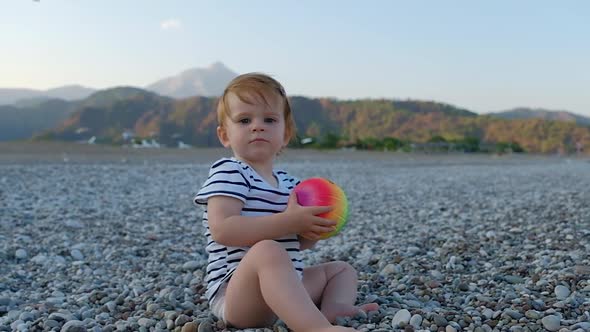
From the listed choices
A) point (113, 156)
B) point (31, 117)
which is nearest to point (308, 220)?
point (113, 156)

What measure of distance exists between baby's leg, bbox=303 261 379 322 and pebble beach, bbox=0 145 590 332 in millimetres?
119

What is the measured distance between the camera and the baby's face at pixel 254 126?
2846mm

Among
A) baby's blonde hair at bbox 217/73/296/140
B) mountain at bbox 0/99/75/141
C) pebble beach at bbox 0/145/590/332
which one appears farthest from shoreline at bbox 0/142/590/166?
mountain at bbox 0/99/75/141

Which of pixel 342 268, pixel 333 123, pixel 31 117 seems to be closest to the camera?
pixel 342 268

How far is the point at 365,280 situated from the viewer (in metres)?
4.19

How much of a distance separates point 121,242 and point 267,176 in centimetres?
368

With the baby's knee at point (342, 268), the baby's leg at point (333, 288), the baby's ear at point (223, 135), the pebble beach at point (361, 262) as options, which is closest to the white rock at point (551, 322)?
the pebble beach at point (361, 262)

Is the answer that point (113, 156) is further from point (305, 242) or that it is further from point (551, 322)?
point (551, 322)

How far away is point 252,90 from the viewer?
2.83m

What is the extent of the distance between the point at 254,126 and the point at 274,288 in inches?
31.0

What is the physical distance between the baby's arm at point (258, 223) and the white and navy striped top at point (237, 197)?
0.07m

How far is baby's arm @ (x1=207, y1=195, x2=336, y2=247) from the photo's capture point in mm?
2725

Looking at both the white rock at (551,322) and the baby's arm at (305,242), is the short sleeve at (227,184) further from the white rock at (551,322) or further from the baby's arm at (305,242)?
the white rock at (551,322)

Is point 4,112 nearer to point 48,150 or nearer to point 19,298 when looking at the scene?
point 48,150
